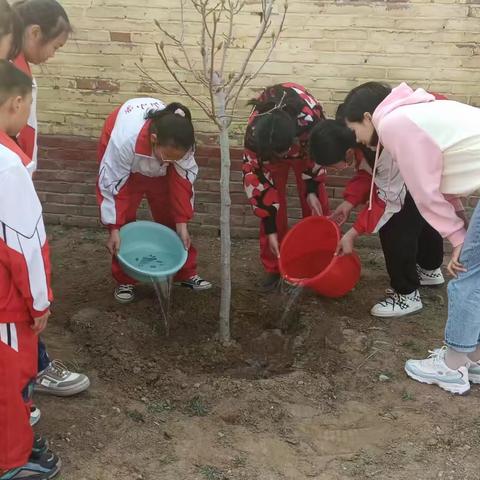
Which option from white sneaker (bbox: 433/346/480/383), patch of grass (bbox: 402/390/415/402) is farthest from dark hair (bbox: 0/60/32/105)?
white sneaker (bbox: 433/346/480/383)

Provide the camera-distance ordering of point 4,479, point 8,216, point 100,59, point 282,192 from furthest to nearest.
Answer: point 100,59, point 282,192, point 4,479, point 8,216

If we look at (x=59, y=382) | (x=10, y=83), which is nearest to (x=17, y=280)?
(x=10, y=83)

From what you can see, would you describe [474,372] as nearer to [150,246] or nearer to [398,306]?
[398,306]

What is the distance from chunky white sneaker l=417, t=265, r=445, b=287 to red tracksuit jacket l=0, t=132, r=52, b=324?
2.60 m

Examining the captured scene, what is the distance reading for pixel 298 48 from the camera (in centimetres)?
424

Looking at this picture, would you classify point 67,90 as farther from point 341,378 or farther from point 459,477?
point 459,477

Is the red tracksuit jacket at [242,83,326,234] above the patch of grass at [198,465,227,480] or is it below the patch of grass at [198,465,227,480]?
above

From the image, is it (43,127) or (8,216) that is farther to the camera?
(43,127)

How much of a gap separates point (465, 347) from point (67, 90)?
3054mm

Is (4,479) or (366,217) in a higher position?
(366,217)

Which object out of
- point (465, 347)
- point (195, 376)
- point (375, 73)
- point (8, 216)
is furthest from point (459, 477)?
point (375, 73)

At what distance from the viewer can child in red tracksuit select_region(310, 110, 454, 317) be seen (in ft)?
10.7

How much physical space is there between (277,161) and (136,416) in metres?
1.62

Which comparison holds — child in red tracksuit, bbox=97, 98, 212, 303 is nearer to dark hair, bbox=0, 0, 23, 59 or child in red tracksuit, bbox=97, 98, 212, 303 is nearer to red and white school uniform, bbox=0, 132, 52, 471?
dark hair, bbox=0, 0, 23, 59
